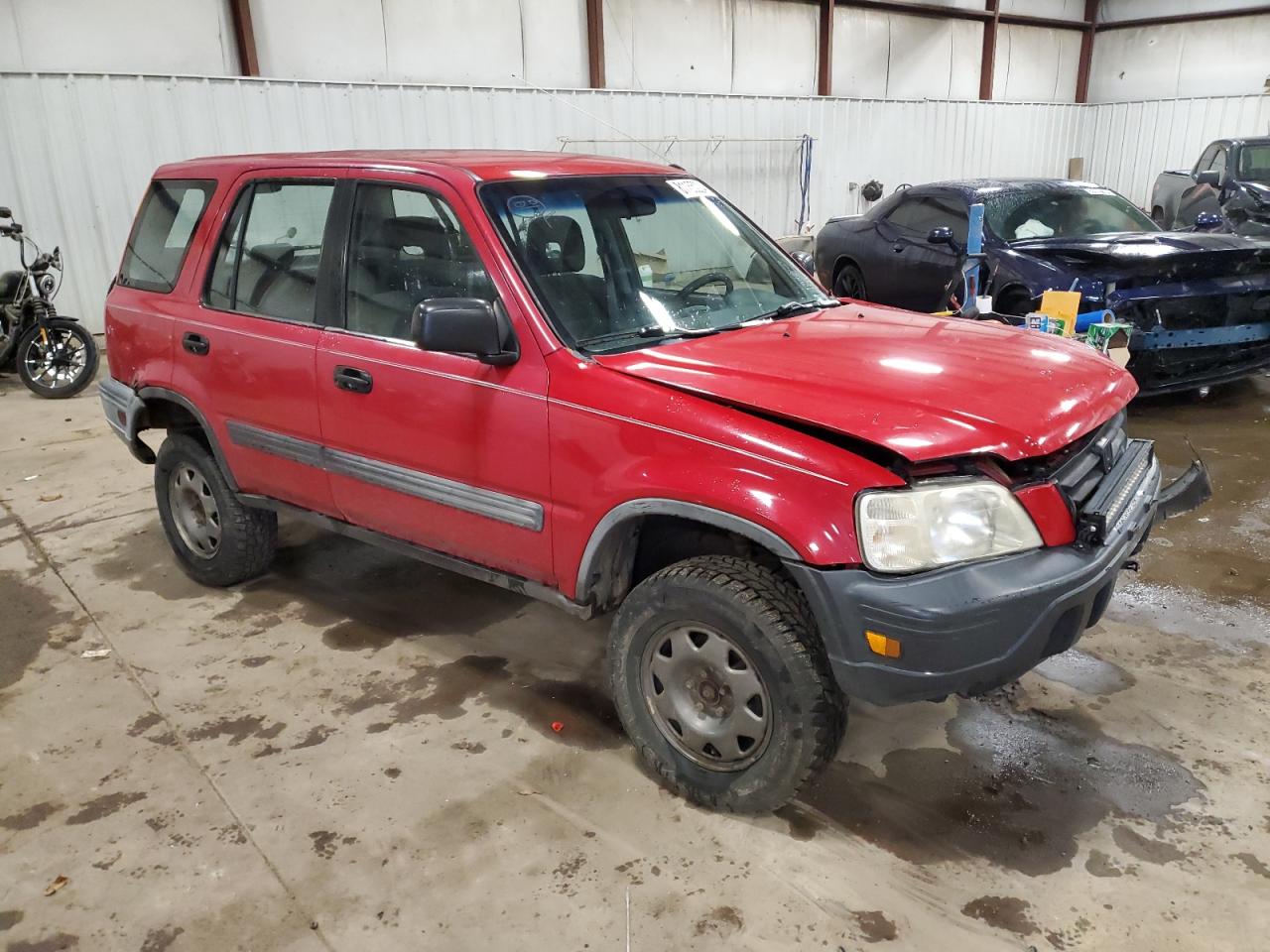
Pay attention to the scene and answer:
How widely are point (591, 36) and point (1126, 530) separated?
11.6 meters

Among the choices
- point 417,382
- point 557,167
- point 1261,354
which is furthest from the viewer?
point 1261,354

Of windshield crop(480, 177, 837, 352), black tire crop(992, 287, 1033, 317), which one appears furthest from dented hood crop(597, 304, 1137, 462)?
black tire crop(992, 287, 1033, 317)

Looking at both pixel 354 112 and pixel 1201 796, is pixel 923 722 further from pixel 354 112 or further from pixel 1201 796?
pixel 354 112

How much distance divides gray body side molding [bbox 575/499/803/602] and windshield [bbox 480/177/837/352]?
1.70 feet

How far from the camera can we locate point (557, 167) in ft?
10.7


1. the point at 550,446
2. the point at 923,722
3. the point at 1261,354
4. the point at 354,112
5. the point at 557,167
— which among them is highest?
the point at 354,112

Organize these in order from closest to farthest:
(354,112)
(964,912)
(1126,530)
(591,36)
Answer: (964,912) → (1126,530) → (354,112) → (591,36)

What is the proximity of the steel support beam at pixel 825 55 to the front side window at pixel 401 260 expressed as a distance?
13.4m

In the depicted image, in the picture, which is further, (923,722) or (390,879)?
(923,722)

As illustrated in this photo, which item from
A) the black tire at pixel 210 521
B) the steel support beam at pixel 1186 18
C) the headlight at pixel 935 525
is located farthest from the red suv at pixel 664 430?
the steel support beam at pixel 1186 18

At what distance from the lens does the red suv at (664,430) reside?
230 cm

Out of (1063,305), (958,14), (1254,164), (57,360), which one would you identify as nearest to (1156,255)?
(1063,305)

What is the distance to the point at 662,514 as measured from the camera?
2.61 m

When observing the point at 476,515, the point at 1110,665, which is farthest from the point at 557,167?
the point at 1110,665
